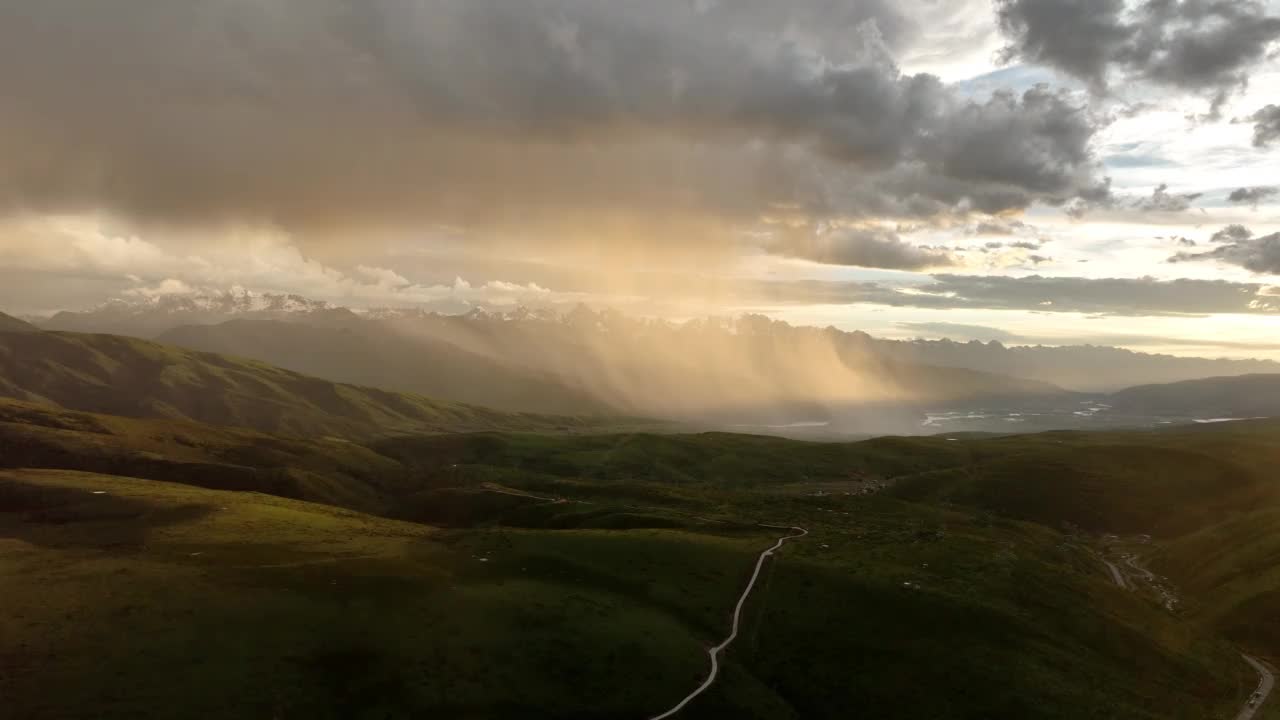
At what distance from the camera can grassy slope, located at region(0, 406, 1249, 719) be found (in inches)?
2948

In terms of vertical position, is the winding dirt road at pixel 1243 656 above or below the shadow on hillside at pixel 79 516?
below

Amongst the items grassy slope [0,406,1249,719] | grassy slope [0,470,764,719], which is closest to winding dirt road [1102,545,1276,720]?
grassy slope [0,406,1249,719]

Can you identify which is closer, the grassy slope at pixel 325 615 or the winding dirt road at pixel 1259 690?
the grassy slope at pixel 325 615

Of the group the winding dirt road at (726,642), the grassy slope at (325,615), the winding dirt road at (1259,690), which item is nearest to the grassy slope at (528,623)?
the grassy slope at (325,615)

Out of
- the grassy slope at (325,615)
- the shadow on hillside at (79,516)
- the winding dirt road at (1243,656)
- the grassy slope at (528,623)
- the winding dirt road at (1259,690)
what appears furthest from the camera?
the shadow on hillside at (79,516)

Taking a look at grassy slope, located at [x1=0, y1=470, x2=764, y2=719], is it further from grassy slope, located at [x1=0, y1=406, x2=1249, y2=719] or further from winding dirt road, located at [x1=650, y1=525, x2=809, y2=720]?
winding dirt road, located at [x1=650, y1=525, x2=809, y2=720]

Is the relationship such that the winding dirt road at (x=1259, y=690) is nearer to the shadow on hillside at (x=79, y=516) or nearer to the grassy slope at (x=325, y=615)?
the grassy slope at (x=325, y=615)

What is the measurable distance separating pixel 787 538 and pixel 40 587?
117876mm

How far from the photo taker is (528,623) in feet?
302

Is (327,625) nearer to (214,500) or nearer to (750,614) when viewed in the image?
(750,614)

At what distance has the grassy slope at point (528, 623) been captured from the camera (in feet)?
246

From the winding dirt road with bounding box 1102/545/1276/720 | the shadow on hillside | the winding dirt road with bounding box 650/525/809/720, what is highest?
the shadow on hillside

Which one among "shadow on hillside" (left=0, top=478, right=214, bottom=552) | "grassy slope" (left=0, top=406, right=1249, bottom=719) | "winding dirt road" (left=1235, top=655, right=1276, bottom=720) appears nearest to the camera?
"grassy slope" (left=0, top=406, right=1249, bottom=719)

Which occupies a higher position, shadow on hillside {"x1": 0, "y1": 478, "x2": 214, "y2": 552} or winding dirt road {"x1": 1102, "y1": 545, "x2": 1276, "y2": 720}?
shadow on hillside {"x1": 0, "y1": 478, "x2": 214, "y2": 552}
